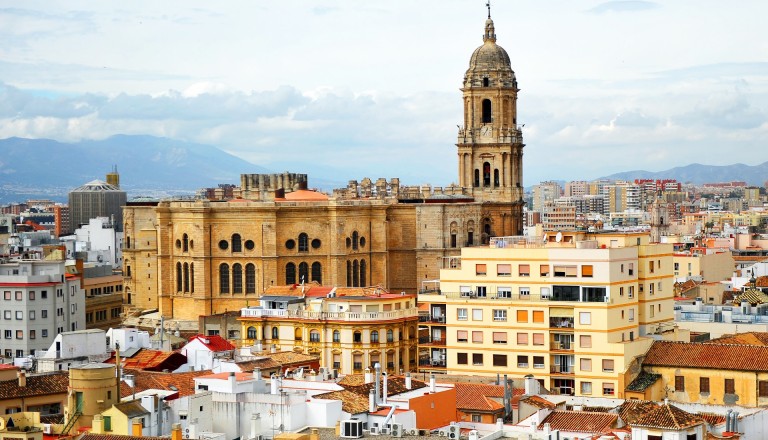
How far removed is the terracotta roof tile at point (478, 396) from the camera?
2108 inches

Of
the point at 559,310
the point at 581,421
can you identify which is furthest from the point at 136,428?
the point at 559,310

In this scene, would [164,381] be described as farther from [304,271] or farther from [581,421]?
[304,271]

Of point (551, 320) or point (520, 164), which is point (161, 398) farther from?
point (520, 164)

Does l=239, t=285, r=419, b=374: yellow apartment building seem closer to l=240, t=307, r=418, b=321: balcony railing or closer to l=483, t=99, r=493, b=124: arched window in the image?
l=240, t=307, r=418, b=321: balcony railing

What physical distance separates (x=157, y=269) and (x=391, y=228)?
591 inches

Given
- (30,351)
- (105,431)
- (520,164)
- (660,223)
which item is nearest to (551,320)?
(105,431)

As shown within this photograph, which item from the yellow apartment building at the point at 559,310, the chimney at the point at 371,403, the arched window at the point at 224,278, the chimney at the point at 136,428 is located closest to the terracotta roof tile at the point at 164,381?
the chimney at the point at 136,428

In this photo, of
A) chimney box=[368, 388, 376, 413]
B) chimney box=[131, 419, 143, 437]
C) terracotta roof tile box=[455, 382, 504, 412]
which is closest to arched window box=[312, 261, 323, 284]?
terracotta roof tile box=[455, 382, 504, 412]

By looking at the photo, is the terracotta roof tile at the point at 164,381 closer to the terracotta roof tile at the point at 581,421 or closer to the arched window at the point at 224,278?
the terracotta roof tile at the point at 581,421

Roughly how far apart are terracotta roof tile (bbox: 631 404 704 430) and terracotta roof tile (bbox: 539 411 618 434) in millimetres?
3260

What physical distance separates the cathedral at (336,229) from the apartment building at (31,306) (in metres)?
12.8

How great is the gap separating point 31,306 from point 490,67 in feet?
133

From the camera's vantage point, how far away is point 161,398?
48.8 meters

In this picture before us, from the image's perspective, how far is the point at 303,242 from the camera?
9762 cm
